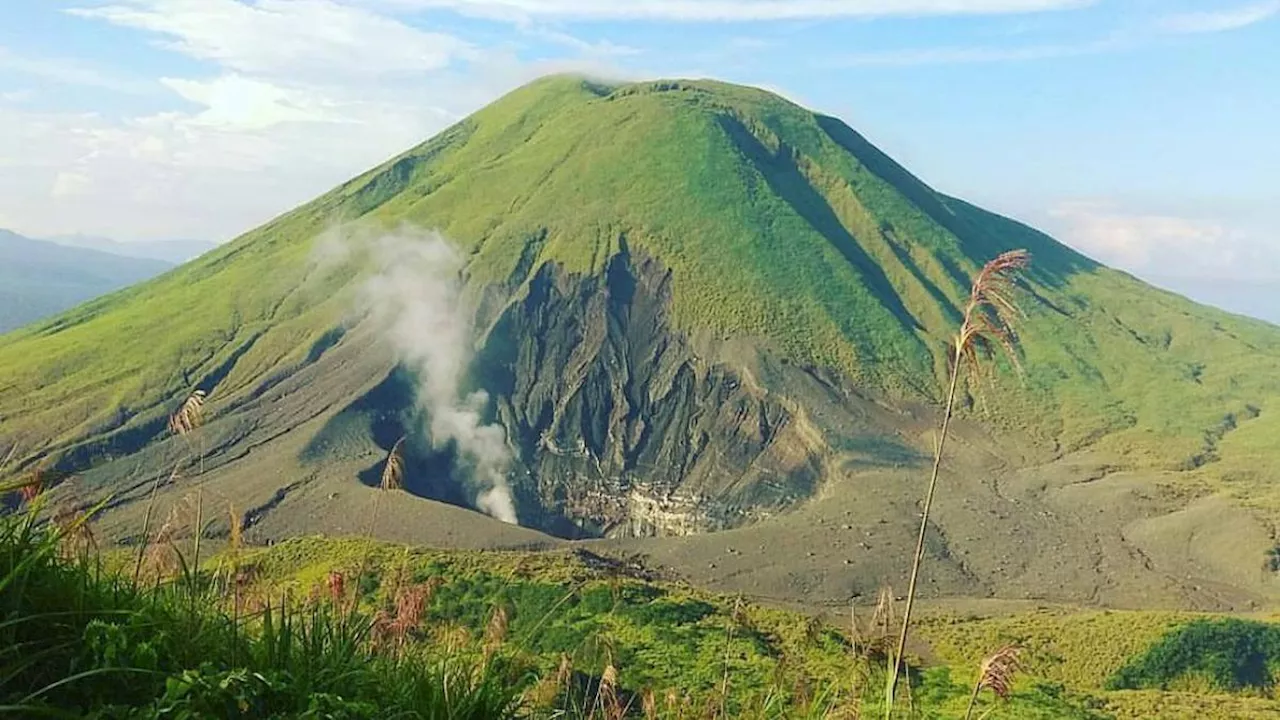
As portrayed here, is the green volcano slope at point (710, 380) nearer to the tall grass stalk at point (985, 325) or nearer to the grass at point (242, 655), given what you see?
→ the tall grass stalk at point (985, 325)

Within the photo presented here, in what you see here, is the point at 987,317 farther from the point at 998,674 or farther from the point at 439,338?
the point at 439,338

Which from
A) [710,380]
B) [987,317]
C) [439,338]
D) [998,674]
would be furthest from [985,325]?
[439,338]

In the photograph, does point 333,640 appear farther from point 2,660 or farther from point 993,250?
point 993,250

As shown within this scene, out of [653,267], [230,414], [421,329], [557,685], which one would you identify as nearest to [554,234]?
[653,267]

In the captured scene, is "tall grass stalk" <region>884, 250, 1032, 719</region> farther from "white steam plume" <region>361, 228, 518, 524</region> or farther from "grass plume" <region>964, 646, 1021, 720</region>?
"white steam plume" <region>361, 228, 518, 524</region>

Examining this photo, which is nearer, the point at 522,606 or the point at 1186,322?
the point at 522,606

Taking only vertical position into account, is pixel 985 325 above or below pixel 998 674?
above

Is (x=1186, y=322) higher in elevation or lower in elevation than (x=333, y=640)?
higher

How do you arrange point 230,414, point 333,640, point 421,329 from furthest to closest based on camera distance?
point 421,329 → point 230,414 → point 333,640
